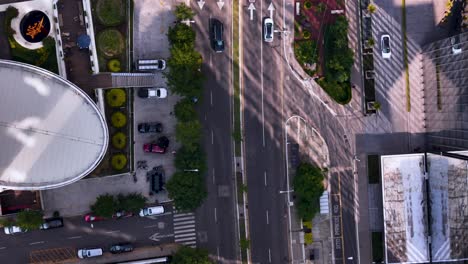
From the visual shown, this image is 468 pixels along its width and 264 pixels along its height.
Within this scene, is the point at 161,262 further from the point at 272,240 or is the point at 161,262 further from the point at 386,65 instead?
the point at 386,65

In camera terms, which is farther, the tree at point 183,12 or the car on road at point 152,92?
the car on road at point 152,92

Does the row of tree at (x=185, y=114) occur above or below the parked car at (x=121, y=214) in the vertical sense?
above

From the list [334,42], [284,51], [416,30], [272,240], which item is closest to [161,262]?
[272,240]

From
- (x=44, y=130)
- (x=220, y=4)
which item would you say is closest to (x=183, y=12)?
(x=220, y=4)

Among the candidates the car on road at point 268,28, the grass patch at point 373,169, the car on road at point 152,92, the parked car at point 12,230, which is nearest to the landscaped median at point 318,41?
the car on road at point 268,28

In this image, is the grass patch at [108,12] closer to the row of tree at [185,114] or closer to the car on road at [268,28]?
the row of tree at [185,114]

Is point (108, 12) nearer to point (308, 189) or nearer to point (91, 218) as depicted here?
point (91, 218)
